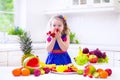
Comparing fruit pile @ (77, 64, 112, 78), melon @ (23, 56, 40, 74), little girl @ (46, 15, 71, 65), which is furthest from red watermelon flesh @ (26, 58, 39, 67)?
A: little girl @ (46, 15, 71, 65)

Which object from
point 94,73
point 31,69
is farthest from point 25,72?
point 94,73

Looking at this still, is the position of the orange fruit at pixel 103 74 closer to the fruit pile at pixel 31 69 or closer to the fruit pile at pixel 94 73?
the fruit pile at pixel 94 73

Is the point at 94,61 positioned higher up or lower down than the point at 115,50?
higher up

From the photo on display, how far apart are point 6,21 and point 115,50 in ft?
6.53

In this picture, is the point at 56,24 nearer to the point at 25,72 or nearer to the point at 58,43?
the point at 58,43

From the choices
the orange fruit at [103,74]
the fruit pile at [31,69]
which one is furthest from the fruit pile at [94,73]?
the fruit pile at [31,69]


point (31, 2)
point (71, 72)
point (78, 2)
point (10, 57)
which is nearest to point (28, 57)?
point (71, 72)

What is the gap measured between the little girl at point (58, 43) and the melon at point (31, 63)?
1.50 feet

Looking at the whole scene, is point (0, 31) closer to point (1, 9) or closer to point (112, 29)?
point (1, 9)

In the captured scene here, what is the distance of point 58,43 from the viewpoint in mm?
1838

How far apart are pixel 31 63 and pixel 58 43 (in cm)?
61

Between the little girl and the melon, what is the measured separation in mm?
458

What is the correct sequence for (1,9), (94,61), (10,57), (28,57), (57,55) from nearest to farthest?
(28,57), (94,61), (57,55), (10,57), (1,9)

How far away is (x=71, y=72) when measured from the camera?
126 centimetres
